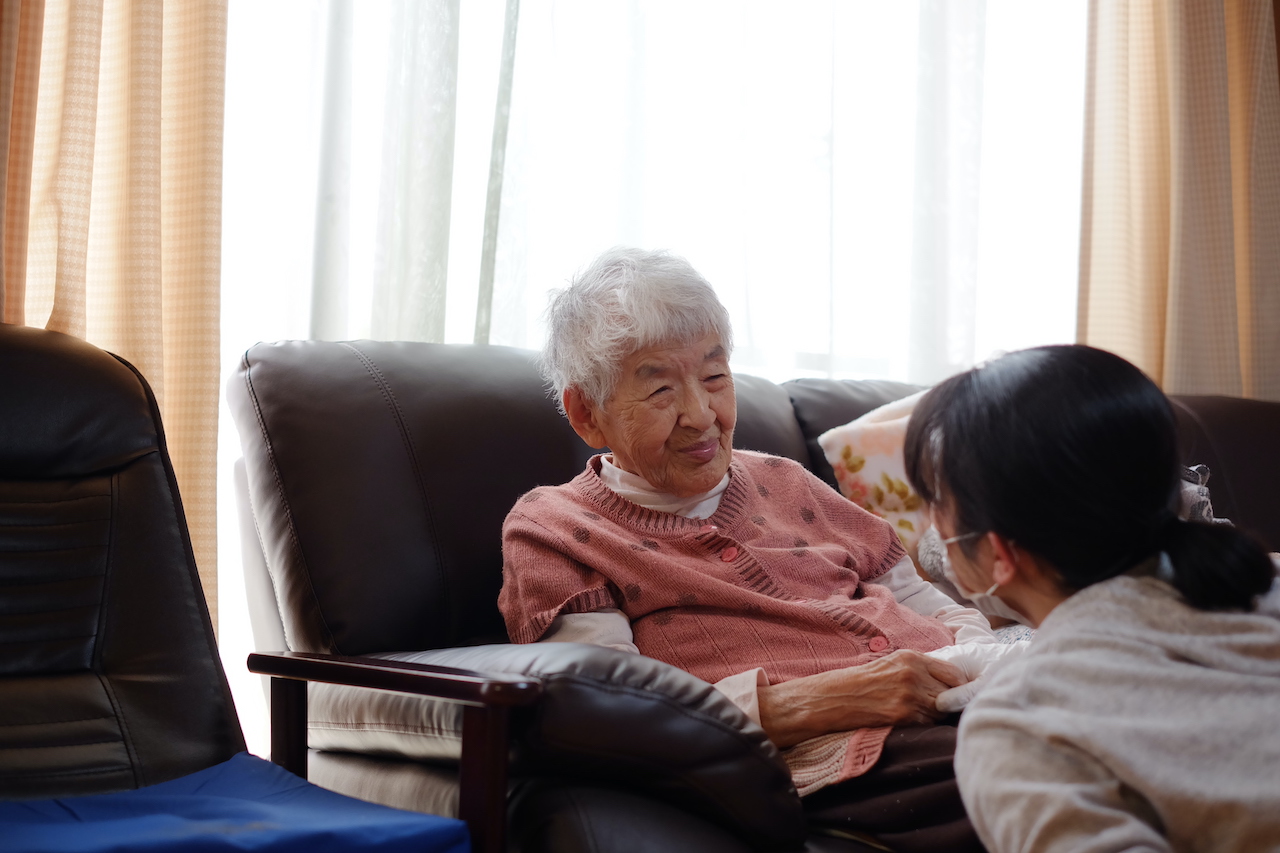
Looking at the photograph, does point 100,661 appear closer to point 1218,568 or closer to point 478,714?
point 478,714

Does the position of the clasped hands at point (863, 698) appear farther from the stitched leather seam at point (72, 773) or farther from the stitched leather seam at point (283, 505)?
Answer: the stitched leather seam at point (72, 773)

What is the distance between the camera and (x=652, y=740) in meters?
1.06

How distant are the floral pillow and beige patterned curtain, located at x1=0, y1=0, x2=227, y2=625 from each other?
120 centimetres

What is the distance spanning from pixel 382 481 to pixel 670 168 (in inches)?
51.1

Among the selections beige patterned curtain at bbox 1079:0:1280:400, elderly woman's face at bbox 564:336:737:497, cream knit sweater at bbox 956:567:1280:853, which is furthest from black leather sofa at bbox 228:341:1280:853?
beige patterned curtain at bbox 1079:0:1280:400

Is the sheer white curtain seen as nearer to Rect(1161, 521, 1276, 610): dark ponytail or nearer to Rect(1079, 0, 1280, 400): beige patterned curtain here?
Rect(1079, 0, 1280, 400): beige patterned curtain

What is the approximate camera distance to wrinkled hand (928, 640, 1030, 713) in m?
1.30

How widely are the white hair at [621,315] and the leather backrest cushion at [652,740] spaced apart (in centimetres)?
56

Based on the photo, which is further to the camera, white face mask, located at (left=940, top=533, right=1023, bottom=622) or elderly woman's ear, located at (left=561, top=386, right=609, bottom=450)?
elderly woman's ear, located at (left=561, top=386, right=609, bottom=450)

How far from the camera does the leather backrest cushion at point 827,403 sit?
84.5 inches

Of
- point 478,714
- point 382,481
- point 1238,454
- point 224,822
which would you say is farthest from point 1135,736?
point 1238,454

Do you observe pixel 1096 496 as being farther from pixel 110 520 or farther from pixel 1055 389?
pixel 110 520

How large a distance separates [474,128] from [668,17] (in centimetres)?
63

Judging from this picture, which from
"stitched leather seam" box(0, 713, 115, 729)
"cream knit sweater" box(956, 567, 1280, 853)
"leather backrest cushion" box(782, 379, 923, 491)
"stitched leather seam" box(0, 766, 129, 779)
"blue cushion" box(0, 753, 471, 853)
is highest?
"leather backrest cushion" box(782, 379, 923, 491)
